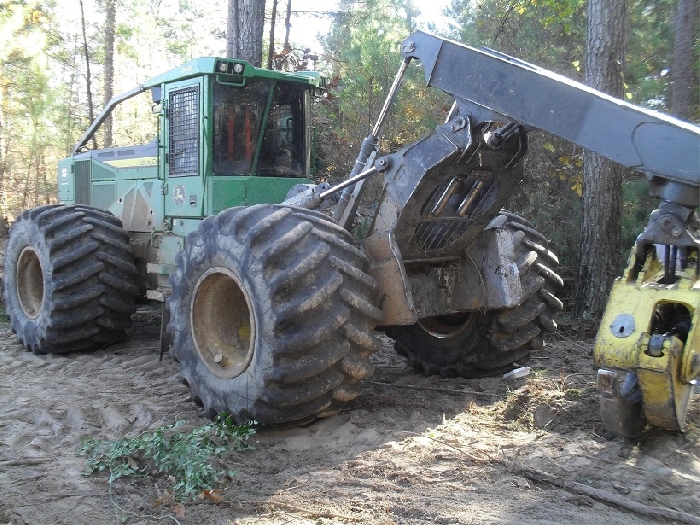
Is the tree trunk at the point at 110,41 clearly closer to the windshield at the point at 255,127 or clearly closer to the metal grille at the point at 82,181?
the metal grille at the point at 82,181

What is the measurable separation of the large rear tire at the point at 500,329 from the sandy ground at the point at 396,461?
0.18 metres

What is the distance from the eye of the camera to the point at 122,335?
710 cm

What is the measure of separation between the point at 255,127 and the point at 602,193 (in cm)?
403

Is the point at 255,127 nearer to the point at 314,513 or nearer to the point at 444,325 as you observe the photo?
the point at 444,325

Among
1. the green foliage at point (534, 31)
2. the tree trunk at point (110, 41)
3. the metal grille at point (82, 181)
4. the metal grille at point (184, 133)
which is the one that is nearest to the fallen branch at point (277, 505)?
the metal grille at point (184, 133)

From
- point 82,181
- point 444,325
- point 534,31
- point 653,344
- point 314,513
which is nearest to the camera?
point 314,513

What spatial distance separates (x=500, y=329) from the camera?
17.4 ft

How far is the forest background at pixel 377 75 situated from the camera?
10.1m

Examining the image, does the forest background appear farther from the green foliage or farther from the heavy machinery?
the heavy machinery

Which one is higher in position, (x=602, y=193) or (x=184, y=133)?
(x=184, y=133)

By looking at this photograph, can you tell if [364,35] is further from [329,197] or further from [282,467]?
[282,467]

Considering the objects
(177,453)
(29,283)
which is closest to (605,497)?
(177,453)

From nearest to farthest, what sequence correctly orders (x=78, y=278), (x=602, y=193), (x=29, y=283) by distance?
1. (x=78, y=278)
2. (x=29, y=283)
3. (x=602, y=193)

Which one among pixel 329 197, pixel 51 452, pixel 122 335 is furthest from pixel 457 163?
pixel 122 335
